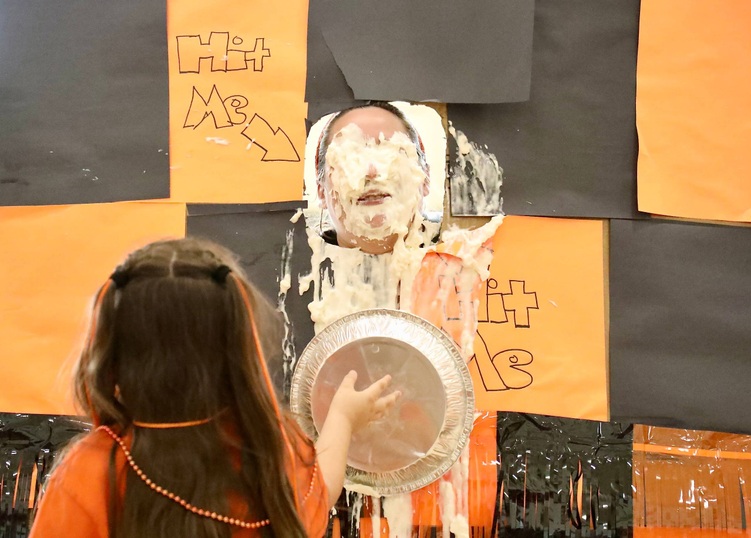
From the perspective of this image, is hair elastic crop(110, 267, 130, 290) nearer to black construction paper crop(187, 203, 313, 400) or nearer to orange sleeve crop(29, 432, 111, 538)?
orange sleeve crop(29, 432, 111, 538)

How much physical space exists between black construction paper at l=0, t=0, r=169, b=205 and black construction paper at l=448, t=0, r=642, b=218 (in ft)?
1.46

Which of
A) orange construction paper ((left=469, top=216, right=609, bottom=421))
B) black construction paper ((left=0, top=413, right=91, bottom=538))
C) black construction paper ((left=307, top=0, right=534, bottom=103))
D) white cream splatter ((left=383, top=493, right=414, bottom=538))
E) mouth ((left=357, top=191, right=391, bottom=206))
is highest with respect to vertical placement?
black construction paper ((left=307, top=0, right=534, bottom=103))

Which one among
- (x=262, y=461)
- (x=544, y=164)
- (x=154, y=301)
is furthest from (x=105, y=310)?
(x=544, y=164)

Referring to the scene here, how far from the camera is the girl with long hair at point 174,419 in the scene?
0.54 meters

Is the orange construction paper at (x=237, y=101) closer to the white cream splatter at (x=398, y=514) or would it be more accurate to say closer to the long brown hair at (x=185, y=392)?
the long brown hair at (x=185, y=392)

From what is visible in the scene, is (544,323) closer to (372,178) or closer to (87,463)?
(372,178)

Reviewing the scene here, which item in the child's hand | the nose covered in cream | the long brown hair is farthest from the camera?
the nose covered in cream

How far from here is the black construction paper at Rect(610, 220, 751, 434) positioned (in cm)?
82

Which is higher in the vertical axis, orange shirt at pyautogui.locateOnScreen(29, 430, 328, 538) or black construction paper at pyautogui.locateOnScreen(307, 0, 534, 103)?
black construction paper at pyautogui.locateOnScreen(307, 0, 534, 103)

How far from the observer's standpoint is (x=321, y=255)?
0.85 metres

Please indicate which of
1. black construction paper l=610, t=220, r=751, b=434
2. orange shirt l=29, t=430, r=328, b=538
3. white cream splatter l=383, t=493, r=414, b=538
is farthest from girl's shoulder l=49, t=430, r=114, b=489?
black construction paper l=610, t=220, r=751, b=434

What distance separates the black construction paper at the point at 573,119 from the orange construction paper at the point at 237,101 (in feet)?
0.78

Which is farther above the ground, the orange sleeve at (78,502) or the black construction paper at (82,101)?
the black construction paper at (82,101)

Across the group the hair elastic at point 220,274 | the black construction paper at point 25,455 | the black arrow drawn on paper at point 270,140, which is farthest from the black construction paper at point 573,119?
the black construction paper at point 25,455
